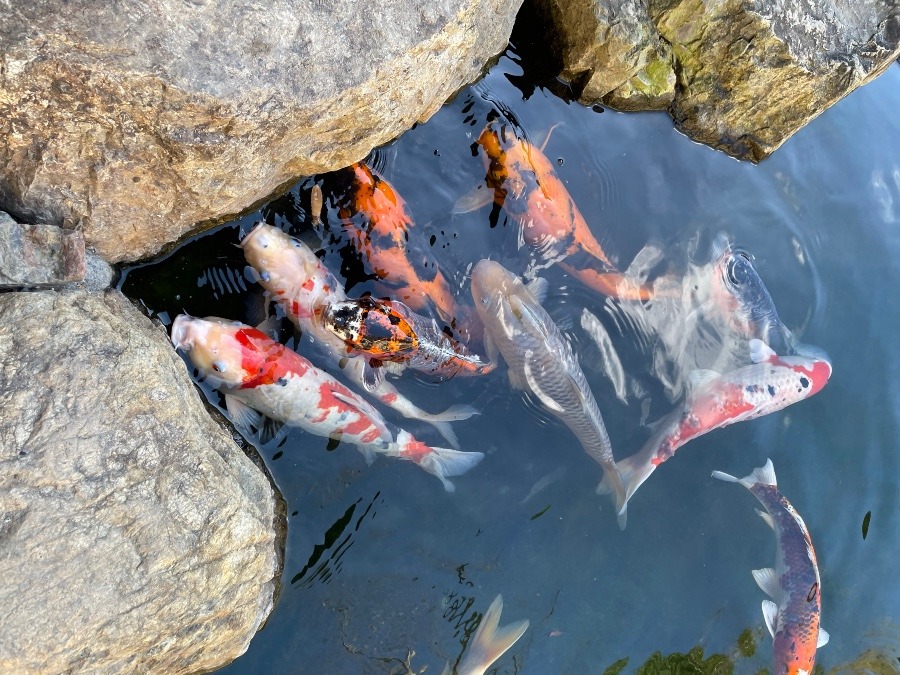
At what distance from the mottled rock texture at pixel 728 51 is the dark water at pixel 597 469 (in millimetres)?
341

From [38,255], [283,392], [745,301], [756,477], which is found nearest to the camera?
[38,255]

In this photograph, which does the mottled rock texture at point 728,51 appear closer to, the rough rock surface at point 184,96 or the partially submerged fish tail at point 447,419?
the rough rock surface at point 184,96

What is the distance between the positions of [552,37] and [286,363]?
3040mm

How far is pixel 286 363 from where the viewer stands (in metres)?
3.90

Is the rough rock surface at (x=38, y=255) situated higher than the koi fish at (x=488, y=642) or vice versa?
the rough rock surface at (x=38, y=255)

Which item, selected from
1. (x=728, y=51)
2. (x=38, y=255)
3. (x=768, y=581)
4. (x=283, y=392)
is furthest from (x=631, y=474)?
(x=38, y=255)

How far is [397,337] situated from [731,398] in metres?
2.68

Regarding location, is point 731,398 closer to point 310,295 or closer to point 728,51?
point 728,51

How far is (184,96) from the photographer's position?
2617mm

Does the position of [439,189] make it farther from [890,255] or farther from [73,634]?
[890,255]

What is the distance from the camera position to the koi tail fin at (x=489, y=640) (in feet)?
13.6

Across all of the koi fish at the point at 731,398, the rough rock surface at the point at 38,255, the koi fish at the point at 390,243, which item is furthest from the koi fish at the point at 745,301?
the rough rock surface at the point at 38,255

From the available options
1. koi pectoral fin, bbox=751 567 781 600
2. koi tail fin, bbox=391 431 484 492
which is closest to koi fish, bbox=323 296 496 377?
koi tail fin, bbox=391 431 484 492

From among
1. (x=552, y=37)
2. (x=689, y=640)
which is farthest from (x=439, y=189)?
(x=689, y=640)
